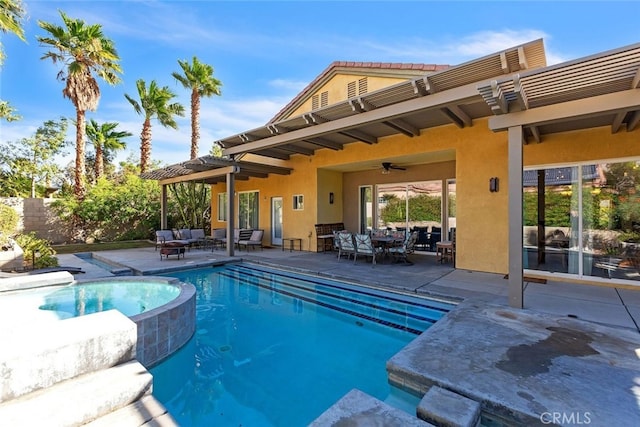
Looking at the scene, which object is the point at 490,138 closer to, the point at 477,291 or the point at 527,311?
the point at 477,291

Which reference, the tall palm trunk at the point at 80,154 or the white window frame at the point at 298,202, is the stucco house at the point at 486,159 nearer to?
the white window frame at the point at 298,202

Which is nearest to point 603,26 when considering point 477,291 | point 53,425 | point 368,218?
Answer: point 477,291

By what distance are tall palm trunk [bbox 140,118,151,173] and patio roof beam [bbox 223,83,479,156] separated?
12.3m

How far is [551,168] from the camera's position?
6.67 m

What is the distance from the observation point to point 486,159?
7391 mm

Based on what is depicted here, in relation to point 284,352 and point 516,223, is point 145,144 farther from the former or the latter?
point 516,223

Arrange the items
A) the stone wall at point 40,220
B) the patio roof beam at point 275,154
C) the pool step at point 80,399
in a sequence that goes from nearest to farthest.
→ 1. the pool step at point 80,399
2. the patio roof beam at point 275,154
3. the stone wall at point 40,220

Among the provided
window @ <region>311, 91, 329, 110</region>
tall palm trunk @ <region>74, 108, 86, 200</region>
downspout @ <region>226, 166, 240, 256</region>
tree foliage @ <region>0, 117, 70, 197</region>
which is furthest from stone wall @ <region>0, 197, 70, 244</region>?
window @ <region>311, 91, 329, 110</region>

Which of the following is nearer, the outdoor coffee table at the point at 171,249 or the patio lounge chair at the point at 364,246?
the patio lounge chair at the point at 364,246

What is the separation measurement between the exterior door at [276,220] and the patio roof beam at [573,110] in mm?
9452

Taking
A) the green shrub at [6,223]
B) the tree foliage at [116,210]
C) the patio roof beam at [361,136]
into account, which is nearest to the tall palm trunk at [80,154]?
the tree foliage at [116,210]

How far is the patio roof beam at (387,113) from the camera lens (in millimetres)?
5423

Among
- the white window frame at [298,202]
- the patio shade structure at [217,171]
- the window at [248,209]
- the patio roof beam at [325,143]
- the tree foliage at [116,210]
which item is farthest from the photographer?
the tree foliage at [116,210]

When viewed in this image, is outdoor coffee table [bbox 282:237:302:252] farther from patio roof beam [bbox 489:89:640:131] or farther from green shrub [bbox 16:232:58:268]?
patio roof beam [bbox 489:89:640:131]
